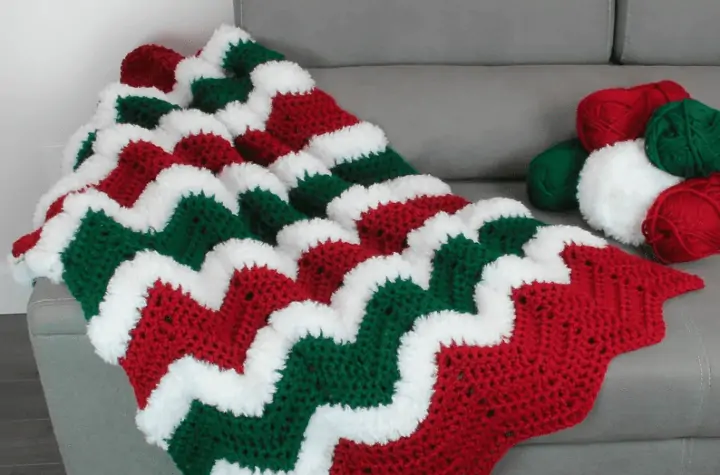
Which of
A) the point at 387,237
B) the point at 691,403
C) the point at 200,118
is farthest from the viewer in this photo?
→ the point at 200,118

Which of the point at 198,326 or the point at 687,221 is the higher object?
the point at 687,221

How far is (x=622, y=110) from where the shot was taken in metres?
1.20

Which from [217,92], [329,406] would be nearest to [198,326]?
A: [329,406]

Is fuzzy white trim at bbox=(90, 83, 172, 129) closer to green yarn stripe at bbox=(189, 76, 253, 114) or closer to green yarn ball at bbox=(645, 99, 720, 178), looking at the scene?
green yarn stripe at bbox=(189, 76, 253, 114)

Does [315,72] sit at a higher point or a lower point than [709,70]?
lower

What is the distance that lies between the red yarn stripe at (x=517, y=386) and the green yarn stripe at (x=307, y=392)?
0.22ft

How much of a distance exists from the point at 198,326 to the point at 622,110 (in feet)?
2.58

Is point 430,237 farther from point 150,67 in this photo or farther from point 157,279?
point 150,67

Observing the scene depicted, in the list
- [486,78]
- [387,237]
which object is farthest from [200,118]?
[486,78]

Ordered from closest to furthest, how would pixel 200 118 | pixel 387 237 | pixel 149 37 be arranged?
pixel 387 237 → pixel 200 118 → pixel 149 37

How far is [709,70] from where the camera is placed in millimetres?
1435

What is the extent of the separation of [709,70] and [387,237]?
806 mm

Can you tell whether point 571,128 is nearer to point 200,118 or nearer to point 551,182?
point 551,182

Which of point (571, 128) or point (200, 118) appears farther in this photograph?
point (571, 128)
